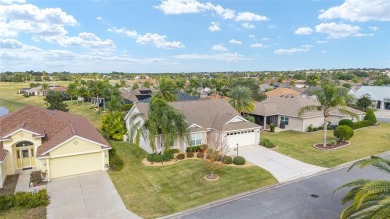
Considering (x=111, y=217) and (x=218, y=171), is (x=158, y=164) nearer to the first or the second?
(x=218, y=171)

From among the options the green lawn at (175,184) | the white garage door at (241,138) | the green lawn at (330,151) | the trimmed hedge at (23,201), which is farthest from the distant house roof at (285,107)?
the trimmed hedge at (23,201)

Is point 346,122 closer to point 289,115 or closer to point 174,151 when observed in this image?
point 289,115

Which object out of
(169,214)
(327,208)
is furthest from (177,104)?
(327,208)

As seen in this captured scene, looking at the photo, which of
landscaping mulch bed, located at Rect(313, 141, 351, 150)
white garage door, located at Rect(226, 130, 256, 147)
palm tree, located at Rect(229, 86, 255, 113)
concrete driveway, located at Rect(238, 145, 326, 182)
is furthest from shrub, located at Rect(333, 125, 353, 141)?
palm tree, located at Rect(229, 86, 255, 113)

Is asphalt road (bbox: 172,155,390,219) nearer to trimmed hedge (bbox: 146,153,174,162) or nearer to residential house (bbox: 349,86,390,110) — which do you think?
trimmed hedge (bbox: 146,153,174,162)

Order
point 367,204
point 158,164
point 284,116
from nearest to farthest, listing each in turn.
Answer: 1. point 367,204
2. point 158,164
3. point 284,116

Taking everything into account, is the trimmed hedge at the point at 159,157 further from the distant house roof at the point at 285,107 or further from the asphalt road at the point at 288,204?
the distant house roof at the point at 285,107
